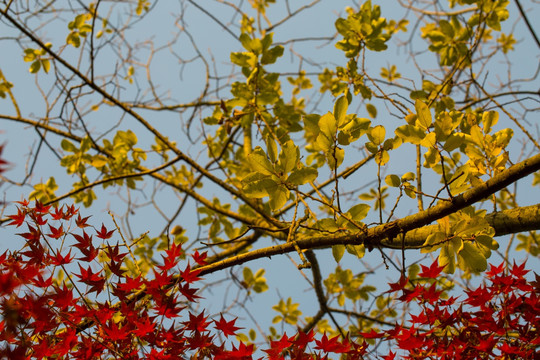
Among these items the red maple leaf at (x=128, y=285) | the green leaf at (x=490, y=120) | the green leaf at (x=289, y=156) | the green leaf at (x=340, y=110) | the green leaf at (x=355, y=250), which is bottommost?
the red maple leaf at (x=128, y=285)

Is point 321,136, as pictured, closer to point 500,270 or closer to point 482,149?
point 482,149

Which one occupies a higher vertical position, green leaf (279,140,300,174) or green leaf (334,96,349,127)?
green leaf (334,96,349,127)

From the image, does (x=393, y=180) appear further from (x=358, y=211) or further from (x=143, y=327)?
(x=143, y=327)

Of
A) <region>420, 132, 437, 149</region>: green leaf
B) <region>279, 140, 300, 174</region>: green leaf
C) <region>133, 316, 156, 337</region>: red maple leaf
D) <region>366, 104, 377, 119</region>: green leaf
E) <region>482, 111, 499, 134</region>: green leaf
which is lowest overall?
<region>133, 316, 156, 337</region>: red maple leaf

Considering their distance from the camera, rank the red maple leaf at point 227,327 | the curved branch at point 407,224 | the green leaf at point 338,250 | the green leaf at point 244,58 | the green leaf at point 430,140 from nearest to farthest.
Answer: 1. the curved branch at point 407,224
2. the green leaf at point 430,140
3. the red maple leaf at point 227,327
4. the green leaf at point 338,250
5. the green leaf at point 244,58

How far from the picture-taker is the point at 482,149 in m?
1.14

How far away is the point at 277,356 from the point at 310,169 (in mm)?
456

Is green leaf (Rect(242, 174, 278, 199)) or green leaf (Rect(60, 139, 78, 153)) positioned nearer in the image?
green leaf (Rect(242, 174, 278, 199))

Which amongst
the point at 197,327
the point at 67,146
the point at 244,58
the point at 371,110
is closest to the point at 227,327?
the point at 197,327

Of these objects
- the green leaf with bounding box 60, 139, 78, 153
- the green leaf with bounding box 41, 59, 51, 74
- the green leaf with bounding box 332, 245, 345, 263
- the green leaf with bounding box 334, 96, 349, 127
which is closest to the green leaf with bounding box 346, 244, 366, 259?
the green leaf with bounding box 332, 245, 345, 263

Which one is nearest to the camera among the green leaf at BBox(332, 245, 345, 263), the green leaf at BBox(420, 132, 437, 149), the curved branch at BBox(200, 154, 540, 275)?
the curved branch at BBox(200, 154, 540, 275)

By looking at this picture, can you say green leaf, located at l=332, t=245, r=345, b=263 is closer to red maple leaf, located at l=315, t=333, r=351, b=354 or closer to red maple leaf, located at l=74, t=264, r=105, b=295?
red maple leaf, located at l=315, t=333, r=351, b=354

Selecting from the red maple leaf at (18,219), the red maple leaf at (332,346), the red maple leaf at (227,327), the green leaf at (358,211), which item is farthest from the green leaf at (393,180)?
the red maple leaf at (18,219)

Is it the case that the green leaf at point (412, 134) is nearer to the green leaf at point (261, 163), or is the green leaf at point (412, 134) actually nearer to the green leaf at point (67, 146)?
the green leaf at point (261, 163)
